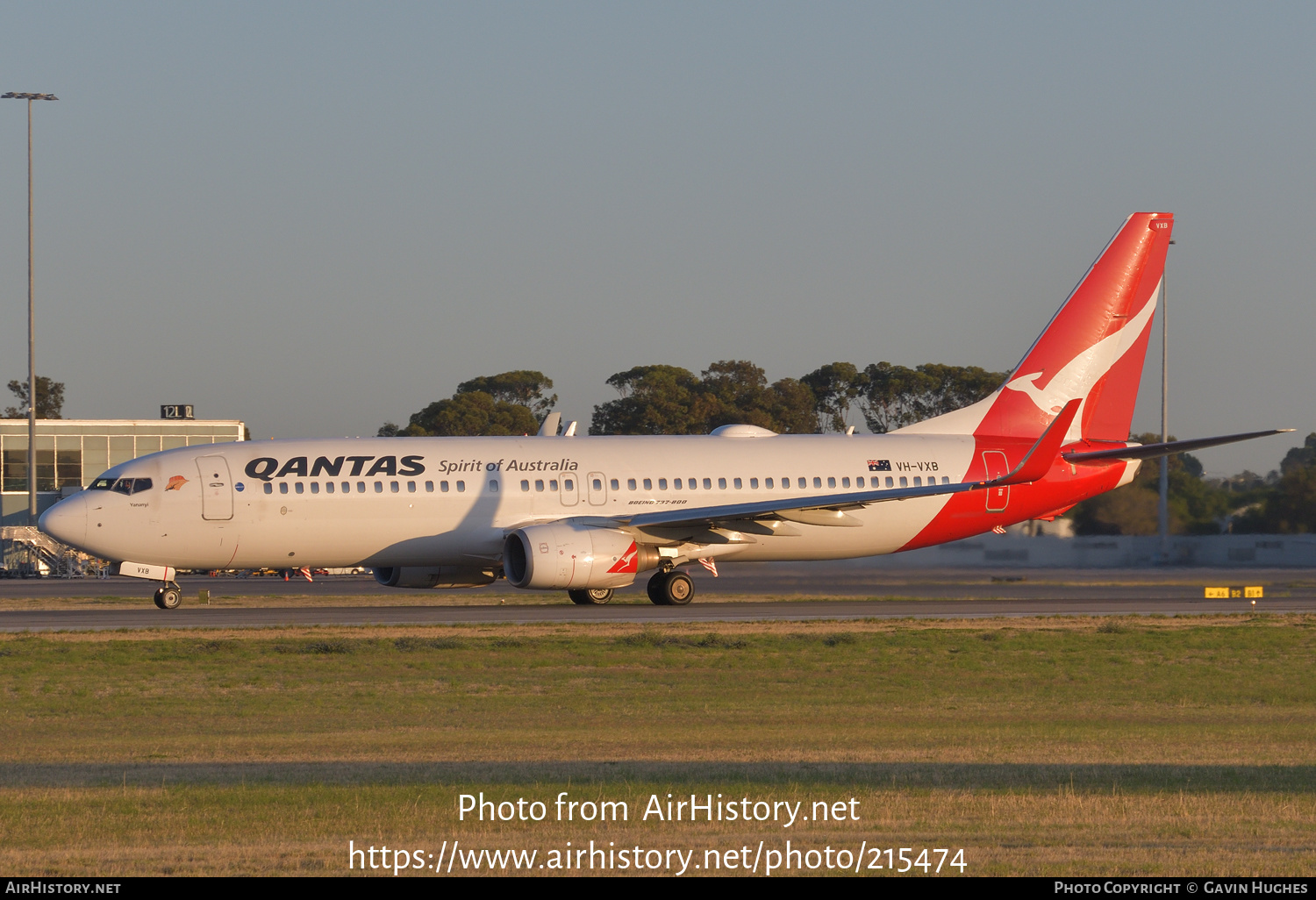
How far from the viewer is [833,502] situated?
32.6 meters

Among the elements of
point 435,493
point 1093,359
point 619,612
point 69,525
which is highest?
point 1093,359

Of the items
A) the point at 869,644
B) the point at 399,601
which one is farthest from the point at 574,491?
the point at 869,644

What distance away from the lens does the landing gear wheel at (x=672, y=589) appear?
3275 cm

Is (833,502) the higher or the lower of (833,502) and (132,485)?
the lower

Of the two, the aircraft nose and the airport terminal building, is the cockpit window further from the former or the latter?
the airport terminal building

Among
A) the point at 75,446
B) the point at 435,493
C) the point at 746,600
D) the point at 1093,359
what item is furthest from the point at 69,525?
the point at 75,446

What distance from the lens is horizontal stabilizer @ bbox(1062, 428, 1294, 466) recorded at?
1255 inches

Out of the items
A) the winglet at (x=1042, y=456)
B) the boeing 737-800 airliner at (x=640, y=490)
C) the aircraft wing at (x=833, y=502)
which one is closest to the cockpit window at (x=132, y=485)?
the boeing 737-800 airliner at (x=640, y=490)

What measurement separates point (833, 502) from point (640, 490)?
420 cm

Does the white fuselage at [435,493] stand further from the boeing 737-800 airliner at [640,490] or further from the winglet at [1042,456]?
the winglet at [1042,456]

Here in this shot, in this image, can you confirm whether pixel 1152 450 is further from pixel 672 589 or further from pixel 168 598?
pixel 168 598

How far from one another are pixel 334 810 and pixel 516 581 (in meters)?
20.4

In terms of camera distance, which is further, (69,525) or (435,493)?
(435,493)

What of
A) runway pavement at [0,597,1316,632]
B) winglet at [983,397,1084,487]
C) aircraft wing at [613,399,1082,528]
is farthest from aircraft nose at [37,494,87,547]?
winglet at [983,397,1084,487]
